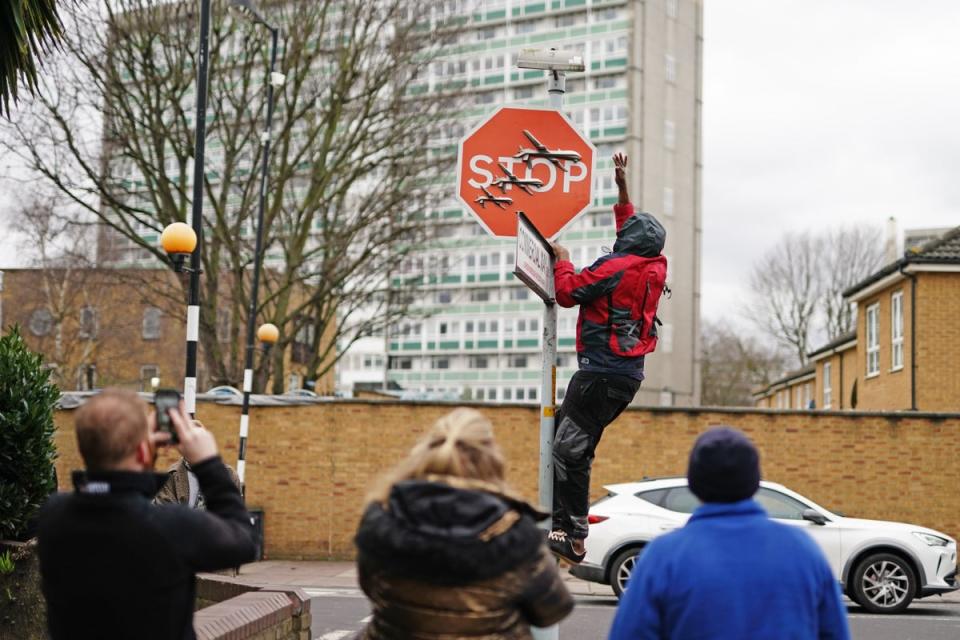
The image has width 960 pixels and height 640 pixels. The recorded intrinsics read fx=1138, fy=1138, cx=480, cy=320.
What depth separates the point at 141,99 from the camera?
1057 inches

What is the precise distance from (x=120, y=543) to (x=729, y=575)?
1685 mm

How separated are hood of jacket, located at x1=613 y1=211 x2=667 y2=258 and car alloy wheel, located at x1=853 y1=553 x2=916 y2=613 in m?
9.44

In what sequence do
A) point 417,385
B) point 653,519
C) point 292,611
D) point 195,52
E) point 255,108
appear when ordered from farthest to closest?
point 417,385, point 255,108, point 195,52, point 653,519, point 292,611

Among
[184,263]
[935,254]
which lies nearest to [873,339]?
[935,254]

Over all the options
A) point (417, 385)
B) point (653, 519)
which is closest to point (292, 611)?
point (653, 519)

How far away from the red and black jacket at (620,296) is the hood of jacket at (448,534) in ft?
7.84

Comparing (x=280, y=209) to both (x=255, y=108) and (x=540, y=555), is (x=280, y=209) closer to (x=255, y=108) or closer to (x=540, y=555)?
(x=255, y=108)

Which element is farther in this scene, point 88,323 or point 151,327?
point 151,327

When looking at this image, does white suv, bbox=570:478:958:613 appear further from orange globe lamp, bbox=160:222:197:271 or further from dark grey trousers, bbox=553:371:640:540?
dark grey trousers, bbox=553:371:640:540

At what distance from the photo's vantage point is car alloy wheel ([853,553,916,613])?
13508 millimetres

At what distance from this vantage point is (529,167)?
18.3 ft

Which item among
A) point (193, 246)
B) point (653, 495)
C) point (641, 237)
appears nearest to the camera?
point (641, 237)

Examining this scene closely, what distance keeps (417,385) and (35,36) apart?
85.2 metres

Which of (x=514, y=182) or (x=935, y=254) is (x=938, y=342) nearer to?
(x=935, y=254)
